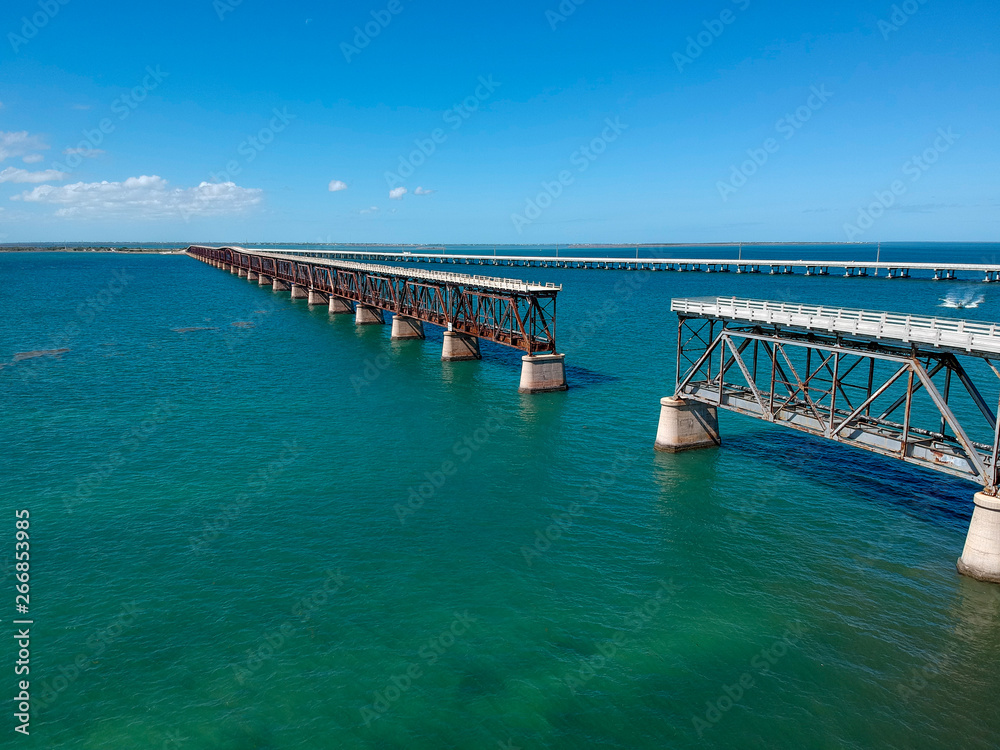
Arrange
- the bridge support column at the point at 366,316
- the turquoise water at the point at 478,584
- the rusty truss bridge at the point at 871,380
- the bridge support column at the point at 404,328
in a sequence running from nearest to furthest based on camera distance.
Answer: the turquoise water at the point at 478,584, the rusty truss bridge at the point at 871,380, the bridge support column at the point at 404,328, the bridge support column at the point at 366,316

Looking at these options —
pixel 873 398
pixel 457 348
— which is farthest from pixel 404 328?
pixel 873 398

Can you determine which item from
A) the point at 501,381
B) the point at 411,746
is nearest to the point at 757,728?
the point at 411,746

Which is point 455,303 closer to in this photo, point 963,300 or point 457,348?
point 457,348

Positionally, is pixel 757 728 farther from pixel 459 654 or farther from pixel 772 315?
pixel 772 315

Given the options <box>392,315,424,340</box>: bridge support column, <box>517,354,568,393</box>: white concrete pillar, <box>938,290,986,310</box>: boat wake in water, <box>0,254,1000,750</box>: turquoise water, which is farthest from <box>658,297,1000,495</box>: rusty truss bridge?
<box>938,290,986,310</box>: boat wake in water

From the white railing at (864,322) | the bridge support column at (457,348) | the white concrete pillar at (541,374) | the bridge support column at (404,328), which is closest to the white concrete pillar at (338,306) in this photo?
the bridge support column at (404,328)

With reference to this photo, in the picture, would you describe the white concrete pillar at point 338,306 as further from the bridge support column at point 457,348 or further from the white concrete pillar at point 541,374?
the white concrete pillar at point 541,374
